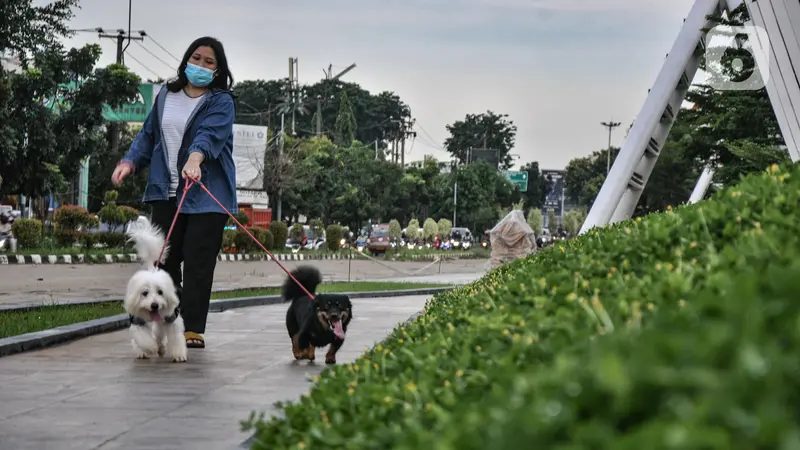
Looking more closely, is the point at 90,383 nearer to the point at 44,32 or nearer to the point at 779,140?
the point at 779,140

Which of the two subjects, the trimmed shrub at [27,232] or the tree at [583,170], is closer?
the trimmed shrub at [27,232]

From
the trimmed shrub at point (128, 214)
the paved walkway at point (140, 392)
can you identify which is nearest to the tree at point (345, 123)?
the trimmed shrub at point (128, 214)

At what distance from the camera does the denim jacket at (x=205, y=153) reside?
380 inches

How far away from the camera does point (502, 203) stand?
5212 inches

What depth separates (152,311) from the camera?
8.98m

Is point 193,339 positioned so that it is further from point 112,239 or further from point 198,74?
point 112,239

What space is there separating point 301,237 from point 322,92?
223ft

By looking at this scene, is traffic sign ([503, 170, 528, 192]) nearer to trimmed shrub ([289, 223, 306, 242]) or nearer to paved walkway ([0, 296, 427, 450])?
trimmed shrub ([289, 223, 306, 242])

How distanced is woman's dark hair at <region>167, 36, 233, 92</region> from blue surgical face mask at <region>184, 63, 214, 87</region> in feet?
0.21

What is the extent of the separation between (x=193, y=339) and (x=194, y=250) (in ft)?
2.40

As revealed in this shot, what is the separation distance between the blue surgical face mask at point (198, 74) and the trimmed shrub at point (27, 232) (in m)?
27.0

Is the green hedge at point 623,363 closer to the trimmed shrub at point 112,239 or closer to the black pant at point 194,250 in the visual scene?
the black pant at point 194,250

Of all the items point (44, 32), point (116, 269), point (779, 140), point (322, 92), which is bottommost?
point (116, 269)

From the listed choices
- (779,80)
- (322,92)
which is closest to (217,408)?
(779,80)
